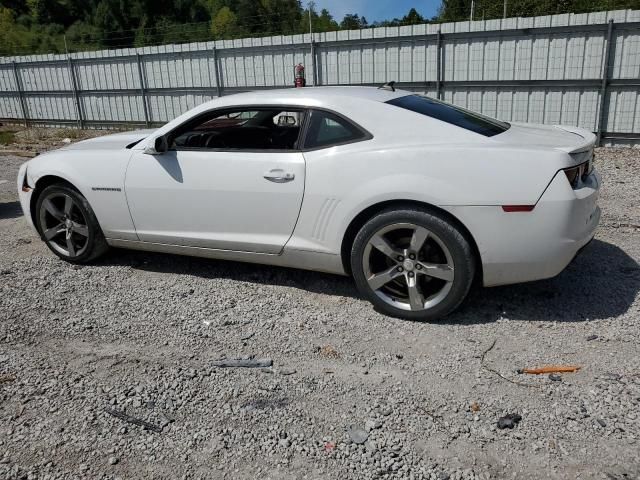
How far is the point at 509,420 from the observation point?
8.87 feet

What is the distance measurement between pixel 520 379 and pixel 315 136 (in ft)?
6.63

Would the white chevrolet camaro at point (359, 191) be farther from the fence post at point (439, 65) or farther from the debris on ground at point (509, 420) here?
the fence post at point (439, 65)

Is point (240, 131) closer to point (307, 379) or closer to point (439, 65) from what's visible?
point (307, 379)

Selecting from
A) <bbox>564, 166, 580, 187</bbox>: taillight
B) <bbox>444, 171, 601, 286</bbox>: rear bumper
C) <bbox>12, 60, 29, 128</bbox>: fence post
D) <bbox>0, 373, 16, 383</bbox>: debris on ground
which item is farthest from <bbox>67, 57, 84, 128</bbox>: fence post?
<bbox>564, 166, 580, 187</bbox>: taillight

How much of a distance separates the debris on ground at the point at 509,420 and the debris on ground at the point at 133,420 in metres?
1.64

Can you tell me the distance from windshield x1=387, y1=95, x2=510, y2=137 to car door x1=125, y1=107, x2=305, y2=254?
2.54ft

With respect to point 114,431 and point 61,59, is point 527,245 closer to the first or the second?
point 114,431

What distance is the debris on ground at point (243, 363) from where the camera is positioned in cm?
331

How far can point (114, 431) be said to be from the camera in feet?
8.96

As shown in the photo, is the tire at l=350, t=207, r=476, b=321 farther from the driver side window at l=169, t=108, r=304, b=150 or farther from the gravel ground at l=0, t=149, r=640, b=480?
the driver side window at l=169, t=108, r=304, b=150

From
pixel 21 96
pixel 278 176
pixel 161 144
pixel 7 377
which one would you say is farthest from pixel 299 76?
pixel 7 377

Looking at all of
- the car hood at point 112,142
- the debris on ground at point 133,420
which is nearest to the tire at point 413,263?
the debris on ground at point 133,420

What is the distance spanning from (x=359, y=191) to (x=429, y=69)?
9.30 meters

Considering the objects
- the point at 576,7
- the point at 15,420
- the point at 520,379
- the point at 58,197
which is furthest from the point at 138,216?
the point at 576,7
